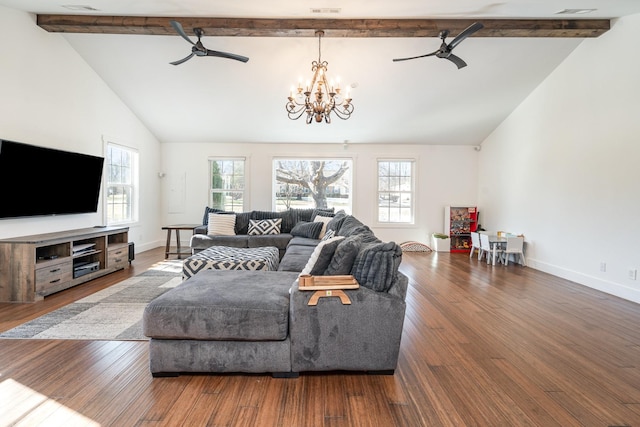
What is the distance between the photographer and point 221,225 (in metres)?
5.90

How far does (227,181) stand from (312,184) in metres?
1.99

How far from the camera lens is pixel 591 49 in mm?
4465

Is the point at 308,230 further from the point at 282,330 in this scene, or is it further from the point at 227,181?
the point at 282,330

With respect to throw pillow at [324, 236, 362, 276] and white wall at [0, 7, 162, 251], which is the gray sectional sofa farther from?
white wall at [0, 7, 162, 251]

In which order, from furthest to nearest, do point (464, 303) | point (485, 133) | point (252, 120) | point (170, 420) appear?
point (485, 133), point (252, 120), point (464, 303), point (170, 420)

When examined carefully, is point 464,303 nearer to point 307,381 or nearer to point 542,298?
point 542,298

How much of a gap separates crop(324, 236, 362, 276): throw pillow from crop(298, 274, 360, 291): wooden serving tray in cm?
10

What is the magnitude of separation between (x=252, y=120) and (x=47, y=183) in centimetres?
360

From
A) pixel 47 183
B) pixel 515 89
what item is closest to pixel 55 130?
pixel 47 183

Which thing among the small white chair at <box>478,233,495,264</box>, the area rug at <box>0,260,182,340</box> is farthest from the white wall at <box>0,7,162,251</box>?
the small white chair at <box>478,233,495,264</box>

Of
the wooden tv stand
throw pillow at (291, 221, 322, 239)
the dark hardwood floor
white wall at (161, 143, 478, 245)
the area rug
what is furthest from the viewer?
white wall at (161, 143, 478, 245)

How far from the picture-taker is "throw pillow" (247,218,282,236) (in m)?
5.95

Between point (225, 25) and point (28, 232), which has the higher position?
point (225, 25)

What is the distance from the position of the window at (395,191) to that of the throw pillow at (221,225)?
3495mm
